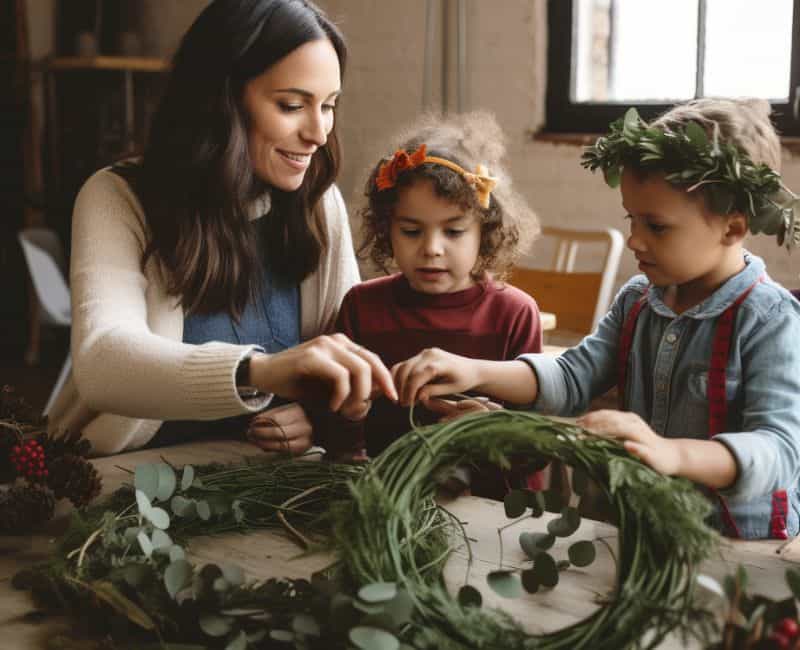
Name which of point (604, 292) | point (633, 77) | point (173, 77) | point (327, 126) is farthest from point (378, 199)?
point (633, 77)

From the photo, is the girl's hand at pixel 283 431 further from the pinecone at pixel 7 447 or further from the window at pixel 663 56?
the window at pixel 663 56

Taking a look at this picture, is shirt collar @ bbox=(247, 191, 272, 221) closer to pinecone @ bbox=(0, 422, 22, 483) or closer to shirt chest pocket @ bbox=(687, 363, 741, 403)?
pinecone @ bbox=(0, 422, 22, 483)

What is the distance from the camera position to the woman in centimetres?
154

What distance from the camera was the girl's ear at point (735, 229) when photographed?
122 centimetres

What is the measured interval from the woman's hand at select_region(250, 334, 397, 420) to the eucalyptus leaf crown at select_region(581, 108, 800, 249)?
0.41 m

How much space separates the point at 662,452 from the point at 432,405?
1.27 feet

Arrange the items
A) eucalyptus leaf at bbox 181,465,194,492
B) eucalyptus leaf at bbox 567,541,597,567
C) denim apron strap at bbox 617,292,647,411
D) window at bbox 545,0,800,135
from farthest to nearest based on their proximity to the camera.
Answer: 1. window at bbox 545,0,800,135
2. denim apron strap at bbox 617,292,647,411
3. eucalyptus leaf at bbox 181,465,194,492
4. eucalyptus leaf at bbox 567,541,597,567

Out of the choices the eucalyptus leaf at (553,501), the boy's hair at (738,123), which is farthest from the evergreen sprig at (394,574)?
the boy's hair at (738,123)

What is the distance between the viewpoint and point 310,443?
5.08 ft

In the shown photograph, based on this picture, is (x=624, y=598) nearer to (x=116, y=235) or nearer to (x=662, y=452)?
(x=662, y=452)

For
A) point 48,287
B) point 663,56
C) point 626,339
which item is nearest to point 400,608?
point 626,339

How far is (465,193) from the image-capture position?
1.75m

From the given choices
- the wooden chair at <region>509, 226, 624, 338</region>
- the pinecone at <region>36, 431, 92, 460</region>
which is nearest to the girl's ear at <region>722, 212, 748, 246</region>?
the pinecone at <region>36, 431, 92, 460</region>

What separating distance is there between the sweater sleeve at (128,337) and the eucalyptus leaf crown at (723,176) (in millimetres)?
551
